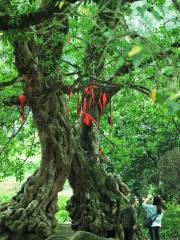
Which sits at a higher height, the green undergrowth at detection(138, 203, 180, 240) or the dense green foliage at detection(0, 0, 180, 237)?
the dense green foliage at detection(0, 0, 180, 237)

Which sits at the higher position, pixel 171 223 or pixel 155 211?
pixel 171 223

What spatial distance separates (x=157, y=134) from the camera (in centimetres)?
1717

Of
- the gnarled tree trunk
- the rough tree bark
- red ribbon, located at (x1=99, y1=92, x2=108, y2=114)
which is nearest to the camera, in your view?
the rough tree bark

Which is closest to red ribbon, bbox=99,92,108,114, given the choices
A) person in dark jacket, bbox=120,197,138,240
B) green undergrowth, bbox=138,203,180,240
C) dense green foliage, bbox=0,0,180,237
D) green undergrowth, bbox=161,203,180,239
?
dense green foliage, bbox=0,0,180,237

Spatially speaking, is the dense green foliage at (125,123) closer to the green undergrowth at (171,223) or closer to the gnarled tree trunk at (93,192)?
the green undergrowth at (171,223)

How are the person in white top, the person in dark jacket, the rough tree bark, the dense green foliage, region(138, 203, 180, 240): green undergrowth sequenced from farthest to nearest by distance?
region(138, 203, 180, 240): green undergrowth, the person in white top, the person in dark jacket, the dense green foliage, the rough tree bark

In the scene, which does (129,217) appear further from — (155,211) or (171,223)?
(171,223)

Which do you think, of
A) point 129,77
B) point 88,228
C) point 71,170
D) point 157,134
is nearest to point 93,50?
point 129,77

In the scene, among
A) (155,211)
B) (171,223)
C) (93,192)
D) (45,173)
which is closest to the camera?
(45,173)

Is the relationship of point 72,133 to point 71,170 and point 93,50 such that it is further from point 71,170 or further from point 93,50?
point 93,50

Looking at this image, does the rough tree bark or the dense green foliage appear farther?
the dense green foliage

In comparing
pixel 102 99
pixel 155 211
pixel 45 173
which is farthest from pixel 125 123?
pixel 45 173

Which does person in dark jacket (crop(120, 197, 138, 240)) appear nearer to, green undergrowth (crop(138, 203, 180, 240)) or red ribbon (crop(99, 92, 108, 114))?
red ribbon (crop(99, 92, 108, 114))

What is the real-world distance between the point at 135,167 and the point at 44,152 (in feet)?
24.7
